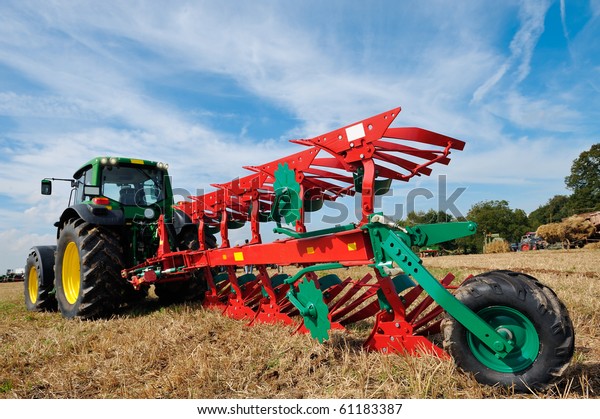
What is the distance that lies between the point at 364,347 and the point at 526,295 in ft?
4.35

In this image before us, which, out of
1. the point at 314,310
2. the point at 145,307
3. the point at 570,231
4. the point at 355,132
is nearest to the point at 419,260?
the point at 314,310

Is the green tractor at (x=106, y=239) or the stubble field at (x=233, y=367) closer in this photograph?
the stubble field at (x=233, y=367)

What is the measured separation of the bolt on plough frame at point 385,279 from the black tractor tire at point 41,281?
2.53 meters

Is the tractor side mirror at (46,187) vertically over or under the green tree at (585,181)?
under

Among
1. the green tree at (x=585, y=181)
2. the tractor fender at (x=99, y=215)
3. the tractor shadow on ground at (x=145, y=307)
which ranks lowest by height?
the tractor shadow on ground at (x=145, y=307)

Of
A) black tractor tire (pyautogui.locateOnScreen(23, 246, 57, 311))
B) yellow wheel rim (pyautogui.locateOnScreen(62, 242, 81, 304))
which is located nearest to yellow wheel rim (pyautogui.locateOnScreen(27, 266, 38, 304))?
black tractor tire (pyautogui.locateOnScreen(23, 246, 57, 311))

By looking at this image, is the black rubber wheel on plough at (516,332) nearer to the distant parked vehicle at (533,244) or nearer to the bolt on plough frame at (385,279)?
the bolt on plough frame at (385,279)

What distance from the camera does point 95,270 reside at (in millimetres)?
5363

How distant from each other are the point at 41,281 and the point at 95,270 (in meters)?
2.19

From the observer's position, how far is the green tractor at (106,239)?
5.44 meters

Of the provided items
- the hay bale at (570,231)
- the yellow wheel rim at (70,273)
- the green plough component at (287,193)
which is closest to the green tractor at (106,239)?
the yellow wheel rim at (70,273)

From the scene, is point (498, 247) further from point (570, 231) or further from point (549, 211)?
point (549, 211)

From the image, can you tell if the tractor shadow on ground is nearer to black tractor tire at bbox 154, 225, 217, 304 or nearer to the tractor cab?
black tractor tire at bbox 154, 225, 217, 304

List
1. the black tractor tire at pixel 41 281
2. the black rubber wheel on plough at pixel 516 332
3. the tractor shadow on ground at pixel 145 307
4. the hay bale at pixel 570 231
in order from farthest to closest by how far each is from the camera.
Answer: the hay bale at pixel 570 231
the black tractor tire at pixel 41 281
the tractor shadow on ground at pixel 145 307
the black rubber wheel on plough at pixel 516 332
